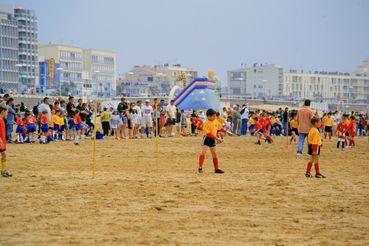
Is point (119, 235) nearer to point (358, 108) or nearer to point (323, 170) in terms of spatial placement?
point (323, 170)

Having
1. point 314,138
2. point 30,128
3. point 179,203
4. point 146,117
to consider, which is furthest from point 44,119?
point 179,203

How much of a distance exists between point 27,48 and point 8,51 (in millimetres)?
6791

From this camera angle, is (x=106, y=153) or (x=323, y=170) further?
(x=106, y=153)

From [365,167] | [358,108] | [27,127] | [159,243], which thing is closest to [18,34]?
[358,108]

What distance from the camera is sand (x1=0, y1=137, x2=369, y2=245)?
9.48 meters

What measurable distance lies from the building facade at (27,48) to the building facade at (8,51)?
10.3 ft

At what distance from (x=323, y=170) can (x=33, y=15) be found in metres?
146

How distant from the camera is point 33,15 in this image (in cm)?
15812

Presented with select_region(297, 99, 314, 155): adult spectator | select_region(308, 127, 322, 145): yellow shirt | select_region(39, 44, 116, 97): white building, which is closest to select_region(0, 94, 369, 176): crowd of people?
select_region(297, 99, 314, 155): adult spectator

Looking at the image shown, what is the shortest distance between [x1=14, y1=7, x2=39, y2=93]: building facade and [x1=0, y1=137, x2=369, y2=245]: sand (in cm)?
13246

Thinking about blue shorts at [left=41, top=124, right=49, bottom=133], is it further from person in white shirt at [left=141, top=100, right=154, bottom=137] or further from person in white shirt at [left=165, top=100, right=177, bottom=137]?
person in white shirt at [left=165, top=100, right=177, bottom=137]

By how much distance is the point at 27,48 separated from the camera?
152 meters

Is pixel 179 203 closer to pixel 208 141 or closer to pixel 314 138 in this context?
pixel 208 141

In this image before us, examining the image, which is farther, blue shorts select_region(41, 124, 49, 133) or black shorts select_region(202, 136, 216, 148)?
blue shorts select_region(41, 124, 49, 133)
